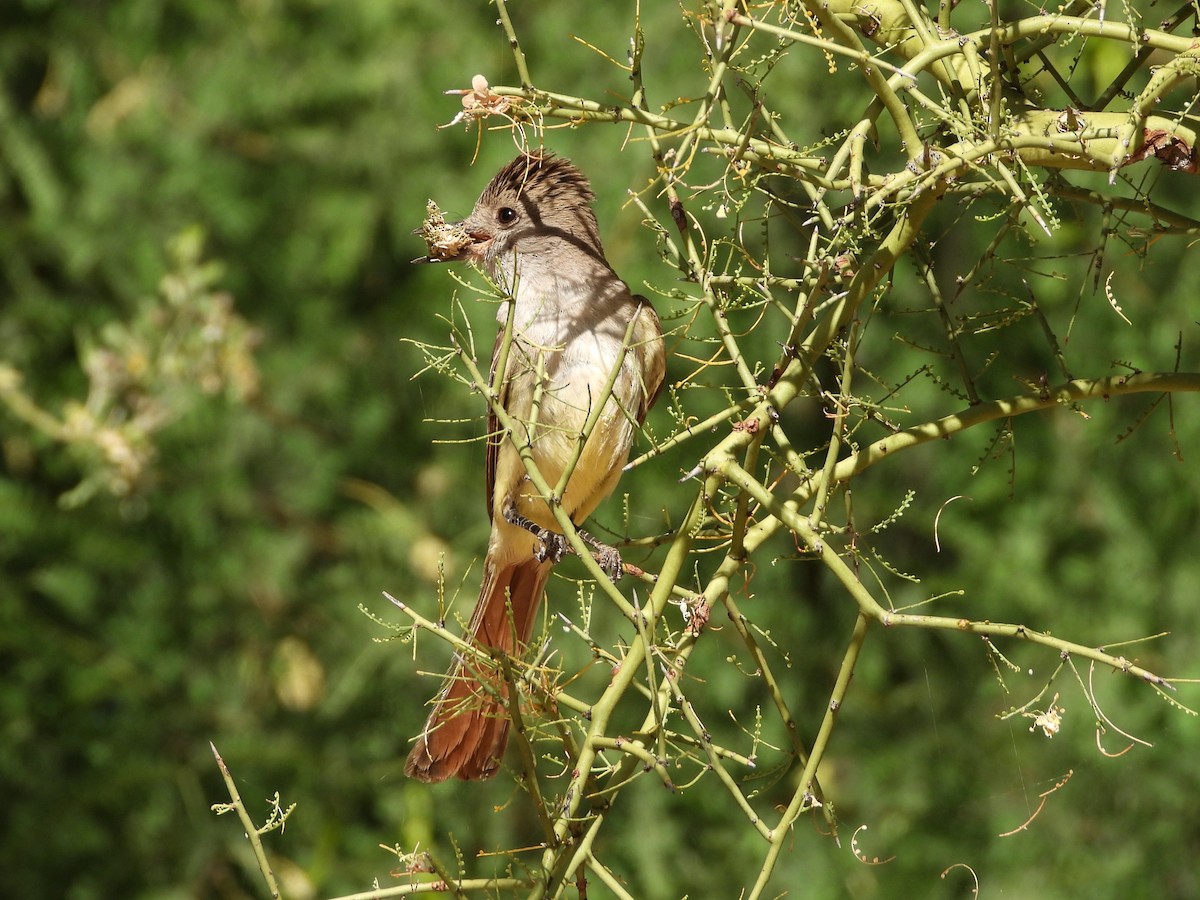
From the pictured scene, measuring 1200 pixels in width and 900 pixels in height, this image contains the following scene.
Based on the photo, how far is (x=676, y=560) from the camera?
1.59 meters

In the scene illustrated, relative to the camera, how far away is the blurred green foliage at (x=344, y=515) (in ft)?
14.8

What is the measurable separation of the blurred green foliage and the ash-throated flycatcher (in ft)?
4.51

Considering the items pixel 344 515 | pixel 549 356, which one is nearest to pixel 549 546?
pixel 549 356

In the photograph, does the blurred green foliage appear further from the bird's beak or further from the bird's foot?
the bird's foot

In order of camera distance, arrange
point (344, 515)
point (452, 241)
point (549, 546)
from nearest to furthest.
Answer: point (452, 241), point (549, 546), point (344, 515)

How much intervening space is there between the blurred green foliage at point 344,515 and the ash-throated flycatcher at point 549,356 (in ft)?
4.51

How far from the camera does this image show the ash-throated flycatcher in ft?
8.87

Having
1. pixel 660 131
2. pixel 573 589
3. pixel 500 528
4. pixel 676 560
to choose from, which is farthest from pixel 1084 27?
pixel 573 589

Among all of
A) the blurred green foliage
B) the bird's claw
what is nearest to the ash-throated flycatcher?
the bird's claw

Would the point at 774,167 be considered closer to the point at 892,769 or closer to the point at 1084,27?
the point at 1084,27

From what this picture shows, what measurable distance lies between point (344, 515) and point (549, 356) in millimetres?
2590

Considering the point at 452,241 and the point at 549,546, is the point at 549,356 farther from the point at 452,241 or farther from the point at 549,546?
the point at 549,546

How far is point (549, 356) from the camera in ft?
8.79

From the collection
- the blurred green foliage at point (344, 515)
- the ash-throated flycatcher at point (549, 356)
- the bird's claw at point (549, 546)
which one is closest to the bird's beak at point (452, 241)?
the ash-throated flycatcher at point (549, 356)
